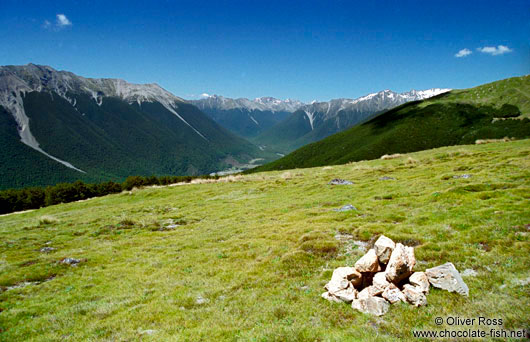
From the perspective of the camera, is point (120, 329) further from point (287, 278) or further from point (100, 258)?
point (100, 258)

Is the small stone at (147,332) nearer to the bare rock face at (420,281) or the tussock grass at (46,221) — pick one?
the bare rock face at (420,281)

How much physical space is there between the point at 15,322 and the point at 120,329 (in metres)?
6.73

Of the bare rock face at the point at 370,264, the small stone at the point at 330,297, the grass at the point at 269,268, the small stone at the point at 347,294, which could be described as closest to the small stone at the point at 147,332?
the grass at the point at 269,268

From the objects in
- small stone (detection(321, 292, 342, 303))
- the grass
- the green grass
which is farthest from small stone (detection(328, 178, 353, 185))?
the green grass

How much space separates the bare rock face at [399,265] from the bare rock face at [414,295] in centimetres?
55

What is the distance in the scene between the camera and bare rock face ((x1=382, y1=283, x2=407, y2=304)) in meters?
11.0

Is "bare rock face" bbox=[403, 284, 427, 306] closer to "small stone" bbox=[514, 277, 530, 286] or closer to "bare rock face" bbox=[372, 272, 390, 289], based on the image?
"bare rock face" bbox=[372, 272, 390, 289]

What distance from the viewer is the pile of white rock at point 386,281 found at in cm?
1093

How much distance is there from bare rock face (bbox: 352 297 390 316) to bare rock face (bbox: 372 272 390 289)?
2.17 ft

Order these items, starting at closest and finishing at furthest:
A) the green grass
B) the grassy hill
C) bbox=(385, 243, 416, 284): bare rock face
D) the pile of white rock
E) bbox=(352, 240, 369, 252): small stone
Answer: the pile of white rock < bbox=(385, 243, 416, 284): bare rock face < bbox=(352, 240, 369, 252): small stone < the grassy hill < the green grass

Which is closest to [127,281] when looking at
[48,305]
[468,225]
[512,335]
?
[48,305]

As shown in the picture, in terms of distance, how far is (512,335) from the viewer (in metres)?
8.05

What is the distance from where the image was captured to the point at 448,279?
11125 millimetres

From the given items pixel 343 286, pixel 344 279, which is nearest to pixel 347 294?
pixel 343 286
